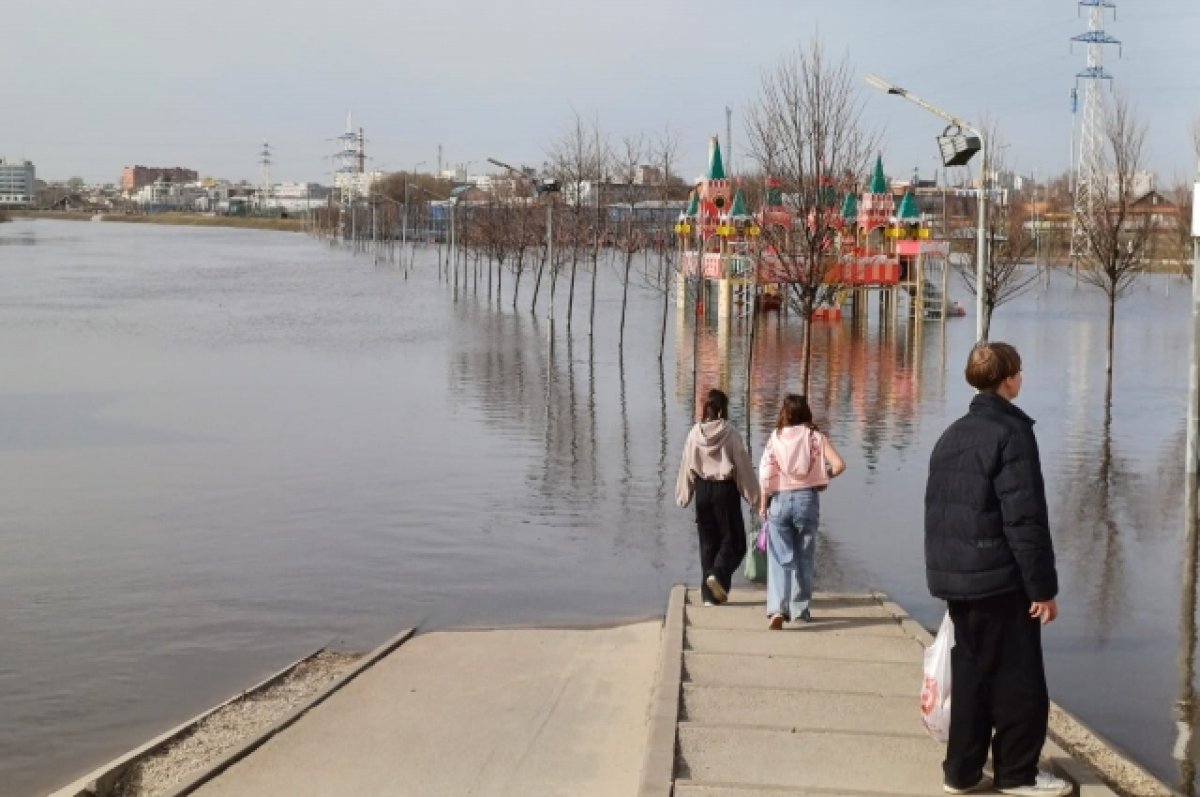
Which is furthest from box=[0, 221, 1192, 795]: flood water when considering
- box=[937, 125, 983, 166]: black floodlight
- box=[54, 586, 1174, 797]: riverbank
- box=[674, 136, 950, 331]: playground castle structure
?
box=[674, 136, 950, 331]: playground castle structure

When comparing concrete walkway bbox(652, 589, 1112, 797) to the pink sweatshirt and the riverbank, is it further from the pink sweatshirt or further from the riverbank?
the pink sweatshirt

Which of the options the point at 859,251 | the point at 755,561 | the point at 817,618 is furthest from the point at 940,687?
the point at 859,251

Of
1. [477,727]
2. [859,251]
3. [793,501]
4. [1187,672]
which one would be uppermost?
[859,251]

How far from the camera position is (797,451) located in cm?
1020

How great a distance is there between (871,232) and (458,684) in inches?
1779

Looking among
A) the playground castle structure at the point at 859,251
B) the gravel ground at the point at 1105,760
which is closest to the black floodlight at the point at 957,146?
the gravel ground at the point at 1105,760

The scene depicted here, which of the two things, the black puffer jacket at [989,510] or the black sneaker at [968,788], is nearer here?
the black puffer jacket at [989,510]

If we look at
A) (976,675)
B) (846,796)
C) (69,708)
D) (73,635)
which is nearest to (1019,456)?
(976,675)

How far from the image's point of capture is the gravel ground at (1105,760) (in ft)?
24.4

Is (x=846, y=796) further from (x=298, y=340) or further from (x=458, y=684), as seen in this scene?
(x=298, y=340)

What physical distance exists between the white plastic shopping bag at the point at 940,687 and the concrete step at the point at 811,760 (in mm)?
289

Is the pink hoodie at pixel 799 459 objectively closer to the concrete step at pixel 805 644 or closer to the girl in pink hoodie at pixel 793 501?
the girl in pink hoodie at pixel 793 501

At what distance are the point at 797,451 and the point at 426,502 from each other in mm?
7599

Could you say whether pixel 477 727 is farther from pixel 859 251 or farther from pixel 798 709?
pixel 859 251
